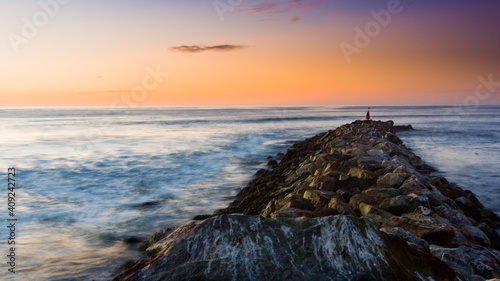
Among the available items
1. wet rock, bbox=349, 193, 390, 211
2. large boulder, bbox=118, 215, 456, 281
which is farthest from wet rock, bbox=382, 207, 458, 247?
large boulder, bbox=118, 215, 456, 281

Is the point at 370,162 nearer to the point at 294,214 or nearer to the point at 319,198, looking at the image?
the point at 319,198

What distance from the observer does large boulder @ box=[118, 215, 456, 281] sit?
280 centimetres

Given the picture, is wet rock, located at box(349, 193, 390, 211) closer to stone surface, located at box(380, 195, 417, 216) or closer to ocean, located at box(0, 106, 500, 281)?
stone surface, located at box(380, 195, 417, 216)

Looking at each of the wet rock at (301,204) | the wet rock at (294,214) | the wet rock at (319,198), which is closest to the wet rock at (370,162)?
the wet rock at (319,198)

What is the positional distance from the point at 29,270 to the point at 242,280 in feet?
14.9

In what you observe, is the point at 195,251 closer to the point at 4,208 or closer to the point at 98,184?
the point at 4,208

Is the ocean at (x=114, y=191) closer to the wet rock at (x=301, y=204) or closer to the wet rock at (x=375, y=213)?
the wet rock at (x=301, y=204)

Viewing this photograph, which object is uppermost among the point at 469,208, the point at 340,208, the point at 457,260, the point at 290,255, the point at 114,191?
the point at 290,255

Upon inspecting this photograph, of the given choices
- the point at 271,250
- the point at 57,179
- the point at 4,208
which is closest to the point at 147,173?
the point at 57,179

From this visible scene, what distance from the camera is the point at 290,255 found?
294 centimetres

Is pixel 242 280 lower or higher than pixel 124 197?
higher

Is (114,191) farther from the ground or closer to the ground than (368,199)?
closer to the ground

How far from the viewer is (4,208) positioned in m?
8.84

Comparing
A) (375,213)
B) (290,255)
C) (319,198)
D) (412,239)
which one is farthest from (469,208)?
(290,255)
